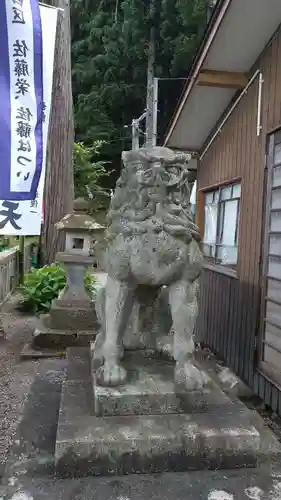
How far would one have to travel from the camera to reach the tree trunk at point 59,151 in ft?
29.7

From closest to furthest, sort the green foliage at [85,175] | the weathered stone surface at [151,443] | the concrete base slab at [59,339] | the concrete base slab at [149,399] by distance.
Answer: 1. the weathered stone surface at [151,443]
2. the concrete base slab at [149,399]
3. the concrete base slab at [59,339]
4. the green foliage at [85,175]

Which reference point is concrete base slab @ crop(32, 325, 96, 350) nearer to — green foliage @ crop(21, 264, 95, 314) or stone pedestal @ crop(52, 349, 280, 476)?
green foliage @ crop(21, 264, 95, 314)

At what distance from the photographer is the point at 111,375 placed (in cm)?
231

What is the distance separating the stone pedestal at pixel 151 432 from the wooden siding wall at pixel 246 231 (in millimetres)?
1982

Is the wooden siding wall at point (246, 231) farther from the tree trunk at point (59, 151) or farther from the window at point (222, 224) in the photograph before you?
the tree trunk at point (59, 151)

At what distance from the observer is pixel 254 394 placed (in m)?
4.47

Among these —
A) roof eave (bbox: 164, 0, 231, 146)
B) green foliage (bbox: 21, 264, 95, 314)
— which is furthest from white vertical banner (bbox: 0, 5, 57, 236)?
green foliage (bbox: 21, 264, 95, 314)

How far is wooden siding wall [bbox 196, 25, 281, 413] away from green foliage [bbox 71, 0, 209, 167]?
492 inches

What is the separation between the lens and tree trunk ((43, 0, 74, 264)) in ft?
29.7

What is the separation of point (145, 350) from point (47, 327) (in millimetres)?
3616

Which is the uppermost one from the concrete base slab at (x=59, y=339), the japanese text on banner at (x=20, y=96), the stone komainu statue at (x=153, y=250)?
the japanese text on banner at (x=20, y=96)

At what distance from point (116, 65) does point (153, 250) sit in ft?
61.5

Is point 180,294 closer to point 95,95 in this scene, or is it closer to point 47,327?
point 47,327

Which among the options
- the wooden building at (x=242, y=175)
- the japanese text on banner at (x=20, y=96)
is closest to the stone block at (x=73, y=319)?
the wooden building at (x=242, y=175)
